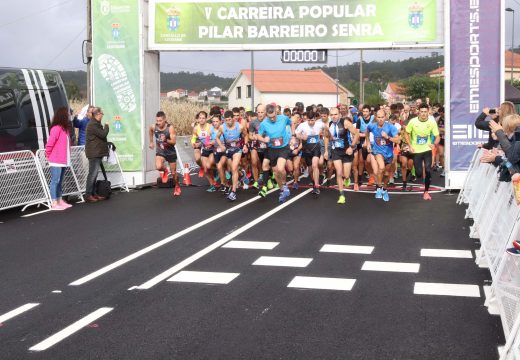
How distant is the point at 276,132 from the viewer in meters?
13.6

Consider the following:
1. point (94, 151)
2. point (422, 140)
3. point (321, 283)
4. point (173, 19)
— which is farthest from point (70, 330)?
point (173, 19)

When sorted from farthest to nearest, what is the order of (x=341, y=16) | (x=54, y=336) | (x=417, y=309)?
(x=341, y=16), (x=417, y=309), (x=54, y=336)

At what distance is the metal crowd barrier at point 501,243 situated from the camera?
502cm

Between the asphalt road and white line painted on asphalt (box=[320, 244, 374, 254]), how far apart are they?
0.04m

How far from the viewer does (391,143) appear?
14.4 meters

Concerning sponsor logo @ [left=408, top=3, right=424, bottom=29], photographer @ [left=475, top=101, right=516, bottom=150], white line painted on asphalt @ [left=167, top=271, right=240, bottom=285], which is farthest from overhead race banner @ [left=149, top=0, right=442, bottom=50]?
white line painted on asphalt @ [left=167, top=271, right=240, bottom=285]

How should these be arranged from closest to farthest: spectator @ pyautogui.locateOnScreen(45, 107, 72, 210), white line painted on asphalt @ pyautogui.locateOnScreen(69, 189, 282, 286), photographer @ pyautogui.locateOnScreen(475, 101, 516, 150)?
white line painted on asphalt @ pyautogui.locateOnScreen(69, 189, 282, 286), photographer @ pyautogui.locateOnScreen(475, 101, 516, 150), spectator @ pyautogui.locateOnScreen(45, 107, 72, 210)

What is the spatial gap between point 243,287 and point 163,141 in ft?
29.0

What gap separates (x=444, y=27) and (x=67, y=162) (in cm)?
805

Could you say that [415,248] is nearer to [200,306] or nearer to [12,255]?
[200,306]

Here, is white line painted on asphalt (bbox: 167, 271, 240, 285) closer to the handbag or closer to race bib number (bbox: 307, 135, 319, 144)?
the handbag

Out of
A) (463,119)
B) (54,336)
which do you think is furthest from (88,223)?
(463,119)

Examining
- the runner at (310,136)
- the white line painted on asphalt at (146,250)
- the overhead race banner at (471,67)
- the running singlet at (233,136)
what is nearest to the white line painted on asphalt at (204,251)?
the white line painted on asphalt at (146,250)

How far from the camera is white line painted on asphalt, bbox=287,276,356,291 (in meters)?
6.79
